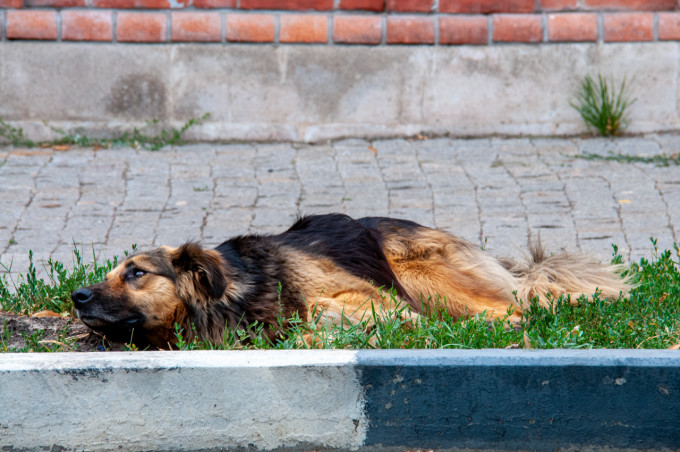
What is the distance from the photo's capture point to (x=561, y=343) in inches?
150

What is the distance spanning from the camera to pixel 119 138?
31.3 ft

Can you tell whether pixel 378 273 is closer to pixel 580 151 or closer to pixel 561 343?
pixel 561 343

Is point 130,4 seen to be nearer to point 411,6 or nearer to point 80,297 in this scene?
point 411,6

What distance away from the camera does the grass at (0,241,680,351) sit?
12.8 ft

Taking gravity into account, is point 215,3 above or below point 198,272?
above

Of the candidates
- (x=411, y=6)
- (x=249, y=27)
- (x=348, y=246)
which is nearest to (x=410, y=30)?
(x=411, y=6)

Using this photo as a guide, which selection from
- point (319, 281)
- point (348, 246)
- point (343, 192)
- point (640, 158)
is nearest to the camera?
point (319, 281)

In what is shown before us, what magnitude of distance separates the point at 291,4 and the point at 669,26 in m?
4.32

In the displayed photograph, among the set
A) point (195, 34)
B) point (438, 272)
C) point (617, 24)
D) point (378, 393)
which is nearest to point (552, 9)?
point (617, 24)

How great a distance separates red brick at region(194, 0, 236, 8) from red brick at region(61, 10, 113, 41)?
995 mm

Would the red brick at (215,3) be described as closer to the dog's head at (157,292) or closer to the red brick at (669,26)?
the red brick at (669,26)

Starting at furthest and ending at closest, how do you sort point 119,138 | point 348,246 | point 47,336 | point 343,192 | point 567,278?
point 119,138
point 343,192
point 567,278
point 348,246
point 47,336

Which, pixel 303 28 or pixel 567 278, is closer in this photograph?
pixel 567 278

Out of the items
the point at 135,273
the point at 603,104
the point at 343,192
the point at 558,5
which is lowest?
the point at 135,273
